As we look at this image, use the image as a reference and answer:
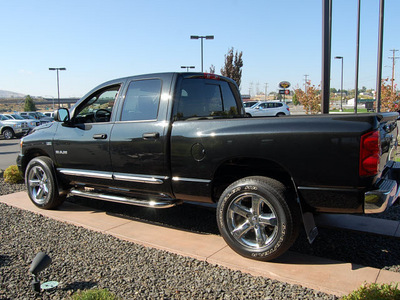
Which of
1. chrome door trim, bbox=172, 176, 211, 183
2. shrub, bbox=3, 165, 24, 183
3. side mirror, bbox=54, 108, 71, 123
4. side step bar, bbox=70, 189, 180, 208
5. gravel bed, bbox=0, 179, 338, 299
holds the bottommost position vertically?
gravel bed, bbox=0, 179, 338, 299

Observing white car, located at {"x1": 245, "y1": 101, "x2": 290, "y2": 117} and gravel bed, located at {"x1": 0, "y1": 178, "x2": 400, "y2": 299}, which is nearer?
gravel bed, located at {"x1": 0, "y1": 178, "x2": 400, "y2": 299}

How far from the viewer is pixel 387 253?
3.71 meters

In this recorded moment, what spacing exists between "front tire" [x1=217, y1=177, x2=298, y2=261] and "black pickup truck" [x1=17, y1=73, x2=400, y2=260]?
1 cm

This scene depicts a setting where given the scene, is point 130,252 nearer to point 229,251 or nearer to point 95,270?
point 95,270

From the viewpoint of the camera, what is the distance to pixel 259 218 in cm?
350

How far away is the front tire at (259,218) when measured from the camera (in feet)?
10.9

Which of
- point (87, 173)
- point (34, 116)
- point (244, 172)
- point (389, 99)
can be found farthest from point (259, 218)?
point (34, 116)

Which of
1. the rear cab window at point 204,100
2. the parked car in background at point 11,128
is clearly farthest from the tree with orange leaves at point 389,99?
the parked car in background at point 11,128

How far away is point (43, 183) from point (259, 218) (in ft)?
11.9

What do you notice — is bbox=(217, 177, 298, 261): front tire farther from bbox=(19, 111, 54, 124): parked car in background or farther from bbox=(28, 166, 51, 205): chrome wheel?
bbox=(19, 111, 54, 124): parked car in background

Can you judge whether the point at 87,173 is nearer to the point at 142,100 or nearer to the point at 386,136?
the point at 142,100

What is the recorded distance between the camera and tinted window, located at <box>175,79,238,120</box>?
4344 millimetres

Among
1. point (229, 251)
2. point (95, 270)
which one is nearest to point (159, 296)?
point (95, 270)

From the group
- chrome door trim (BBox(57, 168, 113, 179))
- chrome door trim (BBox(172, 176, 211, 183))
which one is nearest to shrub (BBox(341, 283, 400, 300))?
chrome door trim (BBox(172, 176, 211, 183))
